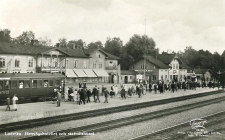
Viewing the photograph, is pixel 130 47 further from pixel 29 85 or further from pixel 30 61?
pixel 29 85

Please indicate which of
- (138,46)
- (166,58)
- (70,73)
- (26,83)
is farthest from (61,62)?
(166,58)

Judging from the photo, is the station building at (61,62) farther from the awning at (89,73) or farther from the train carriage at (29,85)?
the train carriage at (29,85)

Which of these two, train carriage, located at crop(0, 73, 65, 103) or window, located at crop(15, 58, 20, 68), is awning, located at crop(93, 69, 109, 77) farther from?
train carriage, located at crop(0, 73, 65, 103)

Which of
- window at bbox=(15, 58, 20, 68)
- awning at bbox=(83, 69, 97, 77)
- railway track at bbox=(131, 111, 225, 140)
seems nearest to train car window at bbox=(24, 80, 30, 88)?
railway track at bbox=(131, 111, 225, 140)

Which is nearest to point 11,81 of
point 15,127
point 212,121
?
point 15,127

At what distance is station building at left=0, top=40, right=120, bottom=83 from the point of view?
4238 centimetres

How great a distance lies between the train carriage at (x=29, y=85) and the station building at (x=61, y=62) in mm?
13776

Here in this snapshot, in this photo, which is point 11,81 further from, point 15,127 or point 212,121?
point 212,121

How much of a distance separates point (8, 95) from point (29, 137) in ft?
41.0

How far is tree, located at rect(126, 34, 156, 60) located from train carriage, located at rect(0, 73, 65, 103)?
50.2 metres

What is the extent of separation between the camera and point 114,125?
48.1 ft

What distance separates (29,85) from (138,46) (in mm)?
54461

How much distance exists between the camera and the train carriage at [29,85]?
22547mm

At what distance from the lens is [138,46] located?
7581 cm
